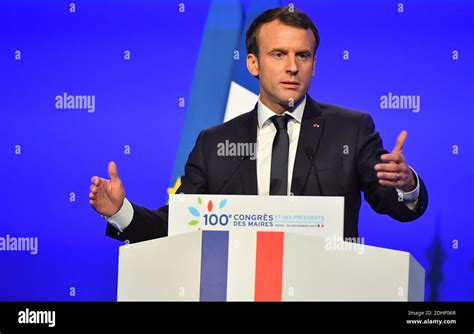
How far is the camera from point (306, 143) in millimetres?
3402

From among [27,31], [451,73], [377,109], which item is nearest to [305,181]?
[377,109]

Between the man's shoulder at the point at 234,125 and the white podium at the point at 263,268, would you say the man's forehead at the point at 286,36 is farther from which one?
the white podium at the point at 263,268

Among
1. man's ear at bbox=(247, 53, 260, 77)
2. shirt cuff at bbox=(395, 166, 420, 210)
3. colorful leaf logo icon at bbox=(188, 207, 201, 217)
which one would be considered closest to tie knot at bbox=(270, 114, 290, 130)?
man's ear at bbox=(247, 53, 260, 77)

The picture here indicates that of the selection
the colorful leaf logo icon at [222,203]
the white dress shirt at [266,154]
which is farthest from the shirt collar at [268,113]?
the colorful leaf logo icon at [222,203]

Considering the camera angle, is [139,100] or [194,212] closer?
[194,212]

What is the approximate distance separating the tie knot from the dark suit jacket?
78 mm

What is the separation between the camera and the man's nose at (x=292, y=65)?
11.2ft

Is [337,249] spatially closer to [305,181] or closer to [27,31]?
[305,181]

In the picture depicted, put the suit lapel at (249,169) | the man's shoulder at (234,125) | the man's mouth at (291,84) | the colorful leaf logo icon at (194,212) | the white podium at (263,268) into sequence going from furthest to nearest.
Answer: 1. the man's shoulder at (234,125)
2. the man's mouth at (291,84)
3. the suit lapel at (249,169)
4. the colorful leaf logo icon at (194,212)
5. the white podium at (263,268)

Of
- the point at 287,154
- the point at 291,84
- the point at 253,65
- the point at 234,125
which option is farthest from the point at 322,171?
the point at 253,65

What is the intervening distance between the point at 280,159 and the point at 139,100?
1125 mm

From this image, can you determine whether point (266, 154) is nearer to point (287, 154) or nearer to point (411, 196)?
point (287, 154)

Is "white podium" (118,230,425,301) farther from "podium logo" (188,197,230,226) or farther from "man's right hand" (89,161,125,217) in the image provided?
"man's right hand" (89,161,125,217)
